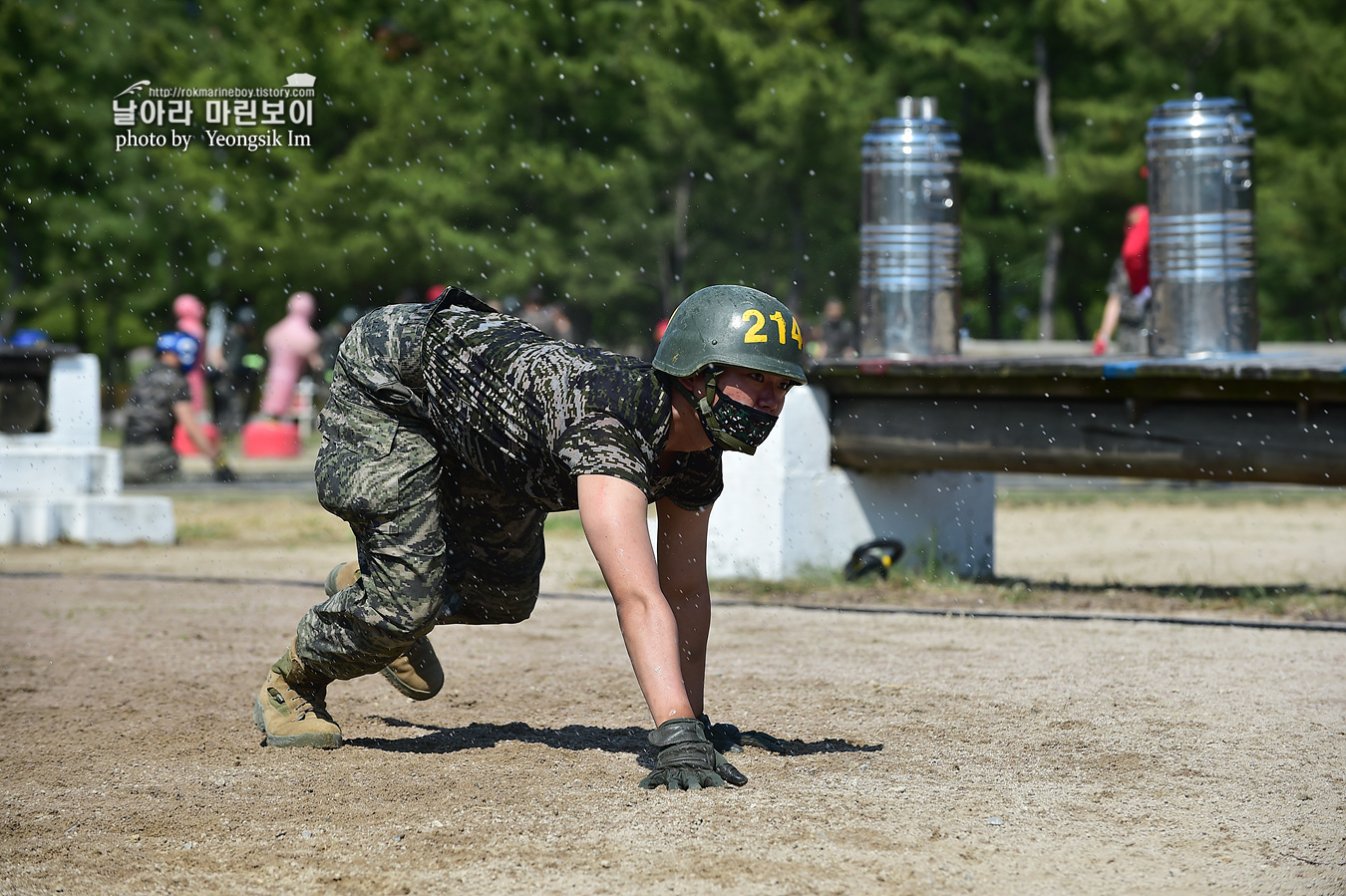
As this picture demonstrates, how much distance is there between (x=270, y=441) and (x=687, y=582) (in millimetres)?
17317

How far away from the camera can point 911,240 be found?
9.59 metres

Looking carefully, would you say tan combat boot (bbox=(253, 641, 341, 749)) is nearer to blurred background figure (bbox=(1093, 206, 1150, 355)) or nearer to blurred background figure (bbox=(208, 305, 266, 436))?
blurred background figure (bbox=(1093, 206, 1150, 355))

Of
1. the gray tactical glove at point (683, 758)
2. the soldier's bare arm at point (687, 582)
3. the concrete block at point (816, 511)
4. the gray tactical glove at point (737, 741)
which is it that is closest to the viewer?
the gray tactical glove at point (683, 758)

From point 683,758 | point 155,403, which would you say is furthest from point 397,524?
point 155,403

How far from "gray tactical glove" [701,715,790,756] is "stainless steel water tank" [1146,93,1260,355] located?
17.1ft

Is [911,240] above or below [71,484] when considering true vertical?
above

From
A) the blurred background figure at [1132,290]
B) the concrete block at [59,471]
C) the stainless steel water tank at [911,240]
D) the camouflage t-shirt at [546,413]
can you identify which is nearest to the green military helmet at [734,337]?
the camouflage t-shirt at [546,413]

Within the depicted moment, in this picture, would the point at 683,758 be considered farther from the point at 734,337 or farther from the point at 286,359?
the point at 286,359

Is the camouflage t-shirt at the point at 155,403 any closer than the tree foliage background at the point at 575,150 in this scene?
Yes

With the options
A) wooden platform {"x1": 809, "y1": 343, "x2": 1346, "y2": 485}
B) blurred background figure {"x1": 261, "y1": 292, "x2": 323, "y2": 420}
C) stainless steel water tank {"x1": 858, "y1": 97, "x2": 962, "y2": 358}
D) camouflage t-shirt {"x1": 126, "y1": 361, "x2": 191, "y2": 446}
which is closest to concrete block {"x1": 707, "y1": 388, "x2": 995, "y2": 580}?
wooden platform {"x1": 809, "y1": 343, "x2": 1346, "y2": 485}

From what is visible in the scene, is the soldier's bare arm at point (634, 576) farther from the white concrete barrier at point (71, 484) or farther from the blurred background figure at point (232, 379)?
the blurred background figure at point (232, 379)

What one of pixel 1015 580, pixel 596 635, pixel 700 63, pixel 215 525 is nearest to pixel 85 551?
pixel 215 525

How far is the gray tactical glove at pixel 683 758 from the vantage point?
4047mm

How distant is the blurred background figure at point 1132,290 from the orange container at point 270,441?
36.7 ft
